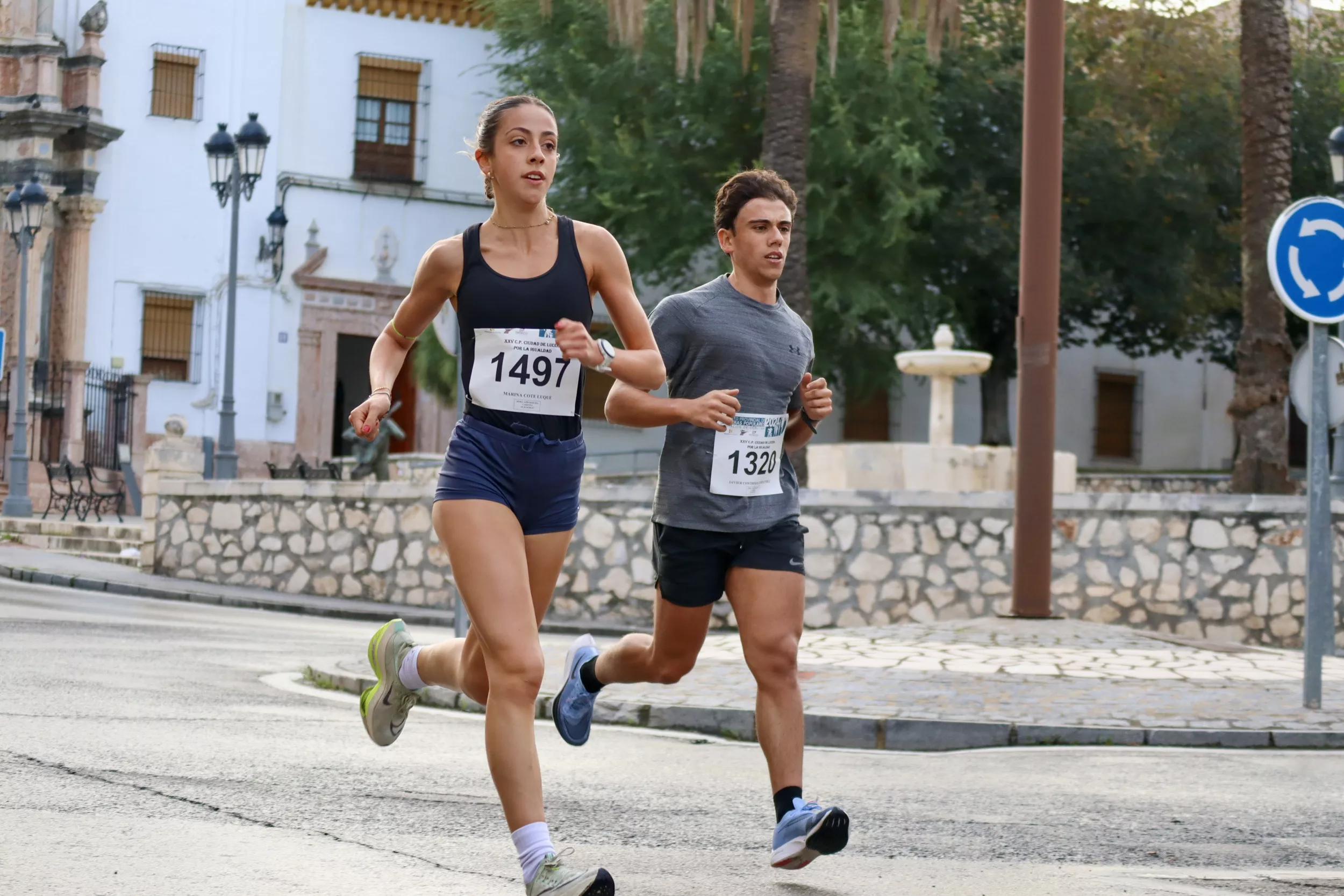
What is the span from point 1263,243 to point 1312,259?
29.7ft

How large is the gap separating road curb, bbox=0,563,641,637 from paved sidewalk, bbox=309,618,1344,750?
13.3 feet

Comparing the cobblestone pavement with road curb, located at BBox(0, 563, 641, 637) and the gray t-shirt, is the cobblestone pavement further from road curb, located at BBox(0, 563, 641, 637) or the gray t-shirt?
the gray t-shirt

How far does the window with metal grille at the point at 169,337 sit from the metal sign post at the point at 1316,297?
84.5 feet

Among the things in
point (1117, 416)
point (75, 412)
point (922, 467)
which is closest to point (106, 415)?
point (75, 412)

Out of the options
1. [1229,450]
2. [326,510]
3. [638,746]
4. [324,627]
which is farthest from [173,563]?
[1229,450]

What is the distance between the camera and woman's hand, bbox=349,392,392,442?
4.67 metres

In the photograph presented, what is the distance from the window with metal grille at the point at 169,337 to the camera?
107 ft

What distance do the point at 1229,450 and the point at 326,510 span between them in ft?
91.7

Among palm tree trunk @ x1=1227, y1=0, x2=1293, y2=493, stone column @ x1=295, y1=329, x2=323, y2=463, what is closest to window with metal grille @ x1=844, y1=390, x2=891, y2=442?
stone column @ x1=295, y1=329, x2=323, y2=463

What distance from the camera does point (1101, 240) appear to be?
3219cm

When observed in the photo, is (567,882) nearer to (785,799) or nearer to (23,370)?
(785,799)

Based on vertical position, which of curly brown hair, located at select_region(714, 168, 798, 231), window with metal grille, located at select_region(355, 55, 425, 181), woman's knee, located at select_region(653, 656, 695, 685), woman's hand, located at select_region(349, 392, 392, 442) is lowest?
woman's knee, located at select_region(653, 656, 695, 685)

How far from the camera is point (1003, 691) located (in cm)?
993

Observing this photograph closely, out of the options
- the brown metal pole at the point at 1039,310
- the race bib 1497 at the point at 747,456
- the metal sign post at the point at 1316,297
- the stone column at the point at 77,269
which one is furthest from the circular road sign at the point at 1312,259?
the stone column at the point at 77,269
